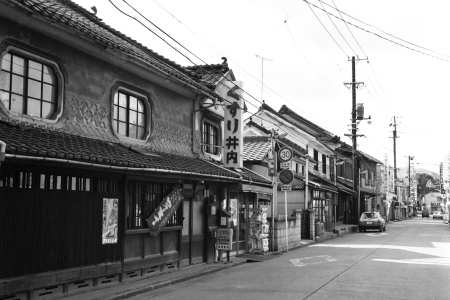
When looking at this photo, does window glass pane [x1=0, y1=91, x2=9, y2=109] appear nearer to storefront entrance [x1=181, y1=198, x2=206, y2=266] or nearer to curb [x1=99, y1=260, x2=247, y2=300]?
curb [x1=99, y1=260, x2=247, y2=300]

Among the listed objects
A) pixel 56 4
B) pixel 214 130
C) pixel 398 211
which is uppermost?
pixel 56 4

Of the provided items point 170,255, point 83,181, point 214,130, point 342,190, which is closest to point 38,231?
point 83,181

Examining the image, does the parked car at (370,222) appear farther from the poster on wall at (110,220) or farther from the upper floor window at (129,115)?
the poster on wall at (110,220)

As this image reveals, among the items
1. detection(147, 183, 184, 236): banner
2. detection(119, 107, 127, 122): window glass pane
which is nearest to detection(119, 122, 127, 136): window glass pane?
detection(119, 107, 127, 122): window glass pane

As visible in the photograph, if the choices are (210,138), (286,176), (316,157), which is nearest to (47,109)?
(210,138)

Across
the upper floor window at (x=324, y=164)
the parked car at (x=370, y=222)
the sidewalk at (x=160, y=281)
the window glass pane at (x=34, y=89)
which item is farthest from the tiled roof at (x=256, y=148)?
the upper floor window at (x=324, y=164)

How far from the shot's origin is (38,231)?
9227 mm

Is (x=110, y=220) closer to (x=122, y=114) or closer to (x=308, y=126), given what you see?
(x=122, y=114)

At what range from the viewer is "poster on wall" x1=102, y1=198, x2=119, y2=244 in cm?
1117

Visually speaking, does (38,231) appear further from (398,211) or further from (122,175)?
(398,211)

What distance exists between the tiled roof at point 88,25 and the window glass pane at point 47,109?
1.77 meters

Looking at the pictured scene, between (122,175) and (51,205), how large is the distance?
2.51 meters

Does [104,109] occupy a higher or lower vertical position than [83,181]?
higher

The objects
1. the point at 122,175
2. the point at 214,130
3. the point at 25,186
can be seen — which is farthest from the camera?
the point at 214,130
